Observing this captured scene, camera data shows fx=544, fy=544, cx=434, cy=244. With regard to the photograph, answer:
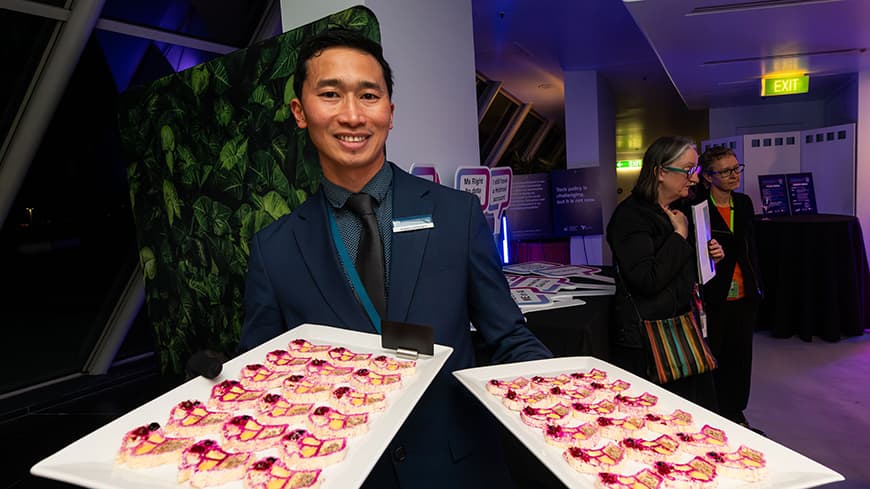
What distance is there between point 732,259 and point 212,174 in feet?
10.7

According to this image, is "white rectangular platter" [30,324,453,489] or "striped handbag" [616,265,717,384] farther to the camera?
"striped handbag" [616,265,717,384]

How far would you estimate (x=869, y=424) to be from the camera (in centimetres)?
363

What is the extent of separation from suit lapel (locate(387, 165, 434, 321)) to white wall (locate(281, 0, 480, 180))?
1106 millimetres

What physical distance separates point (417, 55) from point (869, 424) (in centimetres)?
379

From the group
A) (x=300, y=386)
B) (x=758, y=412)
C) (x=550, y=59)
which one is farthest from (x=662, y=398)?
(x=550, y=59)

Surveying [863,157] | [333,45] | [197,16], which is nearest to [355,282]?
[333,45]

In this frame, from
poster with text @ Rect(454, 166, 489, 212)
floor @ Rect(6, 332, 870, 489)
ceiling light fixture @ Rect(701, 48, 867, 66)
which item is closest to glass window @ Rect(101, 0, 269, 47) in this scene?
floor @ Rect(6, 332, 870, 489)

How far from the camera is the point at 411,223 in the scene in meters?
1.42

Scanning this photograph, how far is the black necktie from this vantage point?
1.39 m

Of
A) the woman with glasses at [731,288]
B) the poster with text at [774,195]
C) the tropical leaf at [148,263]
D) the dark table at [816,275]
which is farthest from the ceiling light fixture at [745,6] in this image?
the tropical leaf at [148,263]

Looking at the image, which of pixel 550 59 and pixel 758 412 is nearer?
pixel 758 412

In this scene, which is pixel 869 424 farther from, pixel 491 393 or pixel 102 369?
pixel 102 369

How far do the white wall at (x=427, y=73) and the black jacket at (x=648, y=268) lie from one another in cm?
102

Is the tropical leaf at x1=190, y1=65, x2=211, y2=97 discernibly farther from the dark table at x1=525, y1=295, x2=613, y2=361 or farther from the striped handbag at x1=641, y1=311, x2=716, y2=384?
the striped handbag at x1=641, y1=311, x2=716, y2=384
